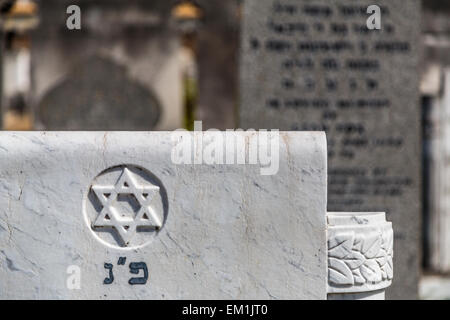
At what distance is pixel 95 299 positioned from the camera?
2979mm

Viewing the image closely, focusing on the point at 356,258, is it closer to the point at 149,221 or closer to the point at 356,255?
the point at 356,255

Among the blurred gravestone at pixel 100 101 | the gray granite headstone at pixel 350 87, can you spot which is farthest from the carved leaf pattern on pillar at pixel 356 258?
the blurred gravestone at pixel 100 101

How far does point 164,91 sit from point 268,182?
18.6 ft

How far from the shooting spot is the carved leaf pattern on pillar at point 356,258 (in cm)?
306

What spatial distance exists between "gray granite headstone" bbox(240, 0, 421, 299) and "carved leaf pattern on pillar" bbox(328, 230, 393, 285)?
226cm

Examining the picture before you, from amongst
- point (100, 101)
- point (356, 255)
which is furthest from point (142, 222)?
point (100, 101)

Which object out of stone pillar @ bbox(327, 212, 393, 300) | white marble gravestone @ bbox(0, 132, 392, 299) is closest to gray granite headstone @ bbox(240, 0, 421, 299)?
stone pillar @ bbox(327, 212, 393, 300)

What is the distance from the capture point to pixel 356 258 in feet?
10.1

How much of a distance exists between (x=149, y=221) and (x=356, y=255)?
820mm

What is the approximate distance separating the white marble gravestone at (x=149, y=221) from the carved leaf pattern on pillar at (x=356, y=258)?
0.37ft

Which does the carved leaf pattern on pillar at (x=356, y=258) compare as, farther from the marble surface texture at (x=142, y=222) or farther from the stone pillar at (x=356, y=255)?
the marble surface texture at (x=142, y=222)

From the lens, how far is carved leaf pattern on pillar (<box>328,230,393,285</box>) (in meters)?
3.06

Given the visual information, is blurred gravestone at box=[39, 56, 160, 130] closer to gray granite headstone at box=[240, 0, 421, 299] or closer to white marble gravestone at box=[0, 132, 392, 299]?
gray granite headstone at box=[240, 0, 421, 299]

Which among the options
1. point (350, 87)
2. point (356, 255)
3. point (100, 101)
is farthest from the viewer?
point (100, 101)
